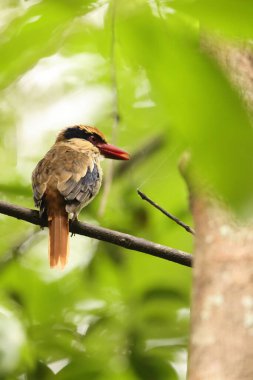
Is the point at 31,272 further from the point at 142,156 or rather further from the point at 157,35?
the point at 157,35

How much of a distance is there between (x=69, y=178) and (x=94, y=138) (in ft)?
2.38

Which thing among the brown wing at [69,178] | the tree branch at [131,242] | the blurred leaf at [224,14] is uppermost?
the blurred leaf at [224,14]

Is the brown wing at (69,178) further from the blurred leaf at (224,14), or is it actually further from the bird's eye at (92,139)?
the blurred leaf at (224,14)

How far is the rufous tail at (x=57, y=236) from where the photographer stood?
3.37m

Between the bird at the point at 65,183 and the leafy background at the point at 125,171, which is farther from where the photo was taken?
the bird at the point at 65,183

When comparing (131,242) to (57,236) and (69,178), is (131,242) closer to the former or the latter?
(57,236)

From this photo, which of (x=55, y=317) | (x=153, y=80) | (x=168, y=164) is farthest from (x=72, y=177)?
(x=153, y=80)

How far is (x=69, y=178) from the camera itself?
367 cm

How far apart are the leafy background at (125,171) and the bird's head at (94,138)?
0.12 m

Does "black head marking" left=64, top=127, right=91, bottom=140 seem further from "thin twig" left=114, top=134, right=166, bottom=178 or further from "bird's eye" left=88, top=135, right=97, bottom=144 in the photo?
"thin twig" left=114, top=134, right=166, bottom=178

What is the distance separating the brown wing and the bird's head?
0.45ft

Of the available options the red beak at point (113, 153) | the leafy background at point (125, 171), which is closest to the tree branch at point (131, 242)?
the leafy background at point (125, 171)

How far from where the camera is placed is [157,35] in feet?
2.74

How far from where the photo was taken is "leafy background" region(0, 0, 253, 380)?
0.71 meters
